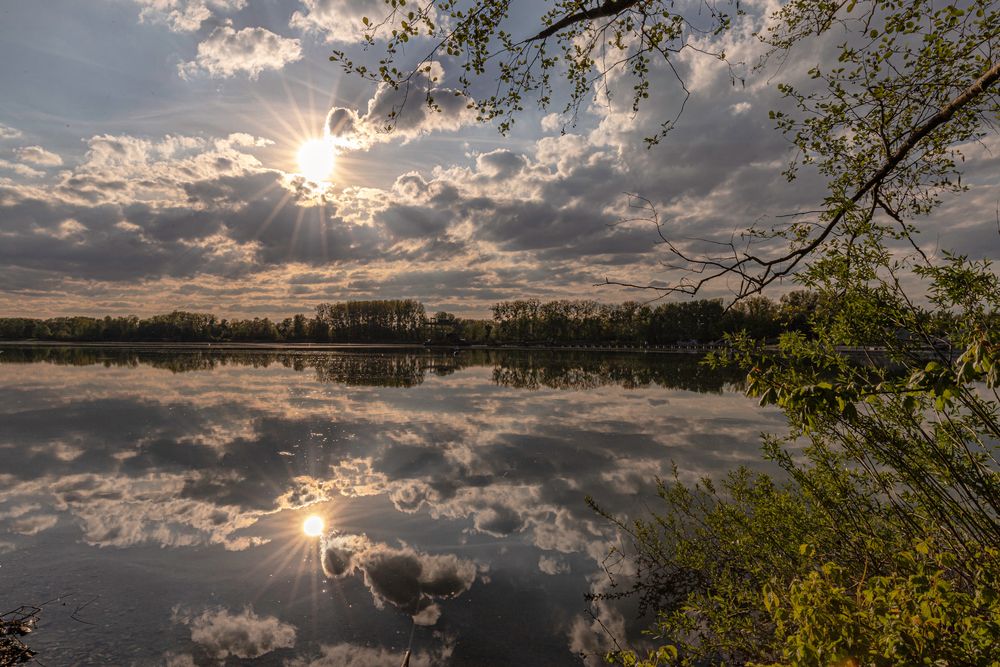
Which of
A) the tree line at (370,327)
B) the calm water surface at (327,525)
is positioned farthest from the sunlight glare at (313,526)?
the tree line at (370,327)

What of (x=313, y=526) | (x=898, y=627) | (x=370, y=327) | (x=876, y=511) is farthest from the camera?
(x=370, y=327)

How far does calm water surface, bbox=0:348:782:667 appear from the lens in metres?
7.91

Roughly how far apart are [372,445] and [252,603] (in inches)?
447

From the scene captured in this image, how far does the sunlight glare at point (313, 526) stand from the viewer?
38.3ft

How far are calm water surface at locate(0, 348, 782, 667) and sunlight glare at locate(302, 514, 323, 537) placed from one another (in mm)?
195

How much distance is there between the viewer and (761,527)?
23.6 feet

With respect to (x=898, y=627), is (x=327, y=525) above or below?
below

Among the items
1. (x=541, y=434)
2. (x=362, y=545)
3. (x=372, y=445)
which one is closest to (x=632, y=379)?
(x=541, y=434)

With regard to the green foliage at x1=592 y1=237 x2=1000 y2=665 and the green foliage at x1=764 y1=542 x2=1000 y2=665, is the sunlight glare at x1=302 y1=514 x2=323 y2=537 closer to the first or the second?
the green foliage at x1=592 y1=237 x2=1000 y2=665

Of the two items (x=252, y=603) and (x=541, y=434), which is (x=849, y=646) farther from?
(x=541, y=434)

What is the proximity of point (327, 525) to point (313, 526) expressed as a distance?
0.36 m

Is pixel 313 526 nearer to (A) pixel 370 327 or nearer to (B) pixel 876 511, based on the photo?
(B) pixel 876 511

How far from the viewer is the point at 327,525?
1214cm

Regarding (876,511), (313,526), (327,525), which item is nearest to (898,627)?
(876,511)
